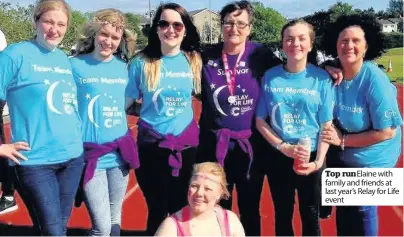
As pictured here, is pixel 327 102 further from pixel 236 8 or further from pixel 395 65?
pixel 395 65

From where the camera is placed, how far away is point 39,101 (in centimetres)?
277

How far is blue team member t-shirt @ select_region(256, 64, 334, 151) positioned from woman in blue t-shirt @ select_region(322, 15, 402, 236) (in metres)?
0.09

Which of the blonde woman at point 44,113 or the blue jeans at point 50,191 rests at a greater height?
the blonde woman at point 44,113

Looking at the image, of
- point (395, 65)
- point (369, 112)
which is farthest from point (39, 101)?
point (395, 65)

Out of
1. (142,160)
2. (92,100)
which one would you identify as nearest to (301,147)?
(142,160)

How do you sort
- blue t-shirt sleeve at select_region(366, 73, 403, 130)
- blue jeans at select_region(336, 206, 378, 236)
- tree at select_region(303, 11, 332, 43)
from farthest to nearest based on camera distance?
1. tree at select_region(303, 11, 332, 43)
2. blue jeans at select_region(336, 206, 378, 236)
3. blue t-shirt sleeve at select_region(366, 73, 403, 130)

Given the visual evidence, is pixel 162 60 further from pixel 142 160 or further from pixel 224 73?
pixel 142 160

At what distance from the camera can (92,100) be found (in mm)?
3062

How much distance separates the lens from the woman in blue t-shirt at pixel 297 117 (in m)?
3.18

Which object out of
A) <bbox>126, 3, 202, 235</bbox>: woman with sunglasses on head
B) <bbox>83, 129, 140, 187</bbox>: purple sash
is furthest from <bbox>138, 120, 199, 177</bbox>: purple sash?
<bbox>83, 129, 140, 187</bbox>: purple sash
